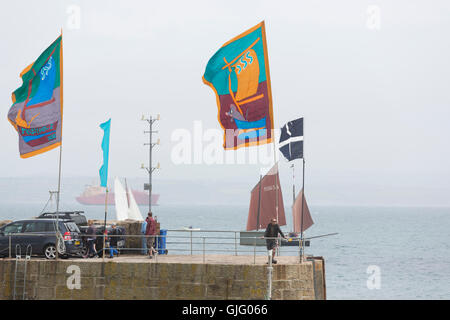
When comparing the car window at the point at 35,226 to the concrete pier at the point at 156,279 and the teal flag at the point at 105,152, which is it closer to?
the concrete pier at the point at 156,279

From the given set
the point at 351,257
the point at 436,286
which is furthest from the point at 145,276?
the point at 351,257

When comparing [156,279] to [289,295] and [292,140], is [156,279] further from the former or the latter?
[292,140]

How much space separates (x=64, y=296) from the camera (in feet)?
66.3

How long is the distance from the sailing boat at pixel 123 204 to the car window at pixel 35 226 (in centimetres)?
5353

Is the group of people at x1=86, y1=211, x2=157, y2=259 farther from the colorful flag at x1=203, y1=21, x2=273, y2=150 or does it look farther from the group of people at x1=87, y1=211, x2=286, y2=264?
the colorful flag at x1=203, y1=21, x2=273, y2=150

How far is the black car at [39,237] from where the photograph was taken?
72.7 ft

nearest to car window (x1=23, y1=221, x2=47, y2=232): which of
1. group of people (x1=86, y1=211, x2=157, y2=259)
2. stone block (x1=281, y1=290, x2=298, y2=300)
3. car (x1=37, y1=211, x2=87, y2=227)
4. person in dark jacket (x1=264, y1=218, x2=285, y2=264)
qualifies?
group of people (x1=86, y1=211, x2=157, y2=259)

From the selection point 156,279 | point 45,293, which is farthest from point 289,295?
point 45,293

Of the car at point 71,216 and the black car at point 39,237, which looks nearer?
the black car at point 39,237

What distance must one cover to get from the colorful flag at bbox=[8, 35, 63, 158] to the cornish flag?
30.6 feet

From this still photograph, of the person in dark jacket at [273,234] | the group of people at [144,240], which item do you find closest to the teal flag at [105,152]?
the group of people at [144,240]

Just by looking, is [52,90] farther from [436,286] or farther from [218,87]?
[436,286]

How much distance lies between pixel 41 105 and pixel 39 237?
4.87 metres

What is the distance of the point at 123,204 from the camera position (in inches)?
3078
